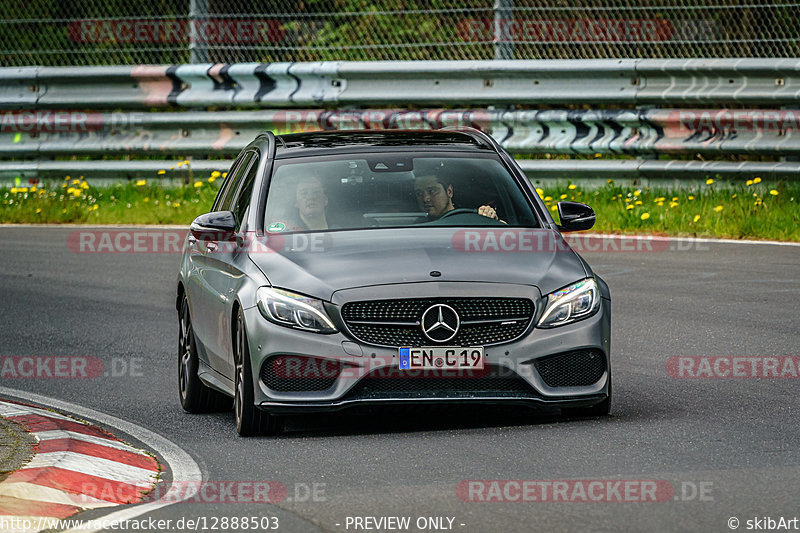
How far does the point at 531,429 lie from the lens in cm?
798

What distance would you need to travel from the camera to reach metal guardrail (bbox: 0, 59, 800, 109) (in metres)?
17.0

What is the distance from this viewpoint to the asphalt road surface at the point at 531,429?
619 centimetres

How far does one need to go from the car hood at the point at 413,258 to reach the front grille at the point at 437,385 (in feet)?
1.46

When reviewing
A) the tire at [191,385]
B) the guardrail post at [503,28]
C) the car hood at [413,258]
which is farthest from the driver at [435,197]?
the guardrail post at [503,28]

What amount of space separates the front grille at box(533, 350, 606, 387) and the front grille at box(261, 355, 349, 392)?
0.98 meters

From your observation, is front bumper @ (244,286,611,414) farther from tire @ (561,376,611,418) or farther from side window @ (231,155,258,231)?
side window @ (231,155,258,231)

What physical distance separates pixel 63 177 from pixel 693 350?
1175 centimetres

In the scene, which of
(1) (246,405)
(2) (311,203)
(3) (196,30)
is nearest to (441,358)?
(1) (246,405)

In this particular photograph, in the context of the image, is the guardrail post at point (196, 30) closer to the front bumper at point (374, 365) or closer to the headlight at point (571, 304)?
the front bumper at point (374, 365)

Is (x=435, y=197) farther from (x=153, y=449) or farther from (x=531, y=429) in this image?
(x=153, y=449)

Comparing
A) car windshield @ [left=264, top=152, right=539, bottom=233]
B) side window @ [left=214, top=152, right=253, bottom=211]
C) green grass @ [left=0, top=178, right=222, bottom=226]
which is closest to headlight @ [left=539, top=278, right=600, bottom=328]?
car windshield @ [left=264, top=152, right=539, bottom=233]

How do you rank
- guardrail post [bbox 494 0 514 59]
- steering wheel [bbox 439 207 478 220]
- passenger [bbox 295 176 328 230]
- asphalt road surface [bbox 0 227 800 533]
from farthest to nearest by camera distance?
1. guardrail post [bbox 494 0 514 59]
2. steering wheel [bbox 439 207 478 220]
3. passenger [bbox 295 176 328 230]
4. asphalt road surface [bbox 0 227 800 533]

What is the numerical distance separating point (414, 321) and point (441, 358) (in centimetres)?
22

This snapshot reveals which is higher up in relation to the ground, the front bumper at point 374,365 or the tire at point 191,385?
the tire at point 191,385
